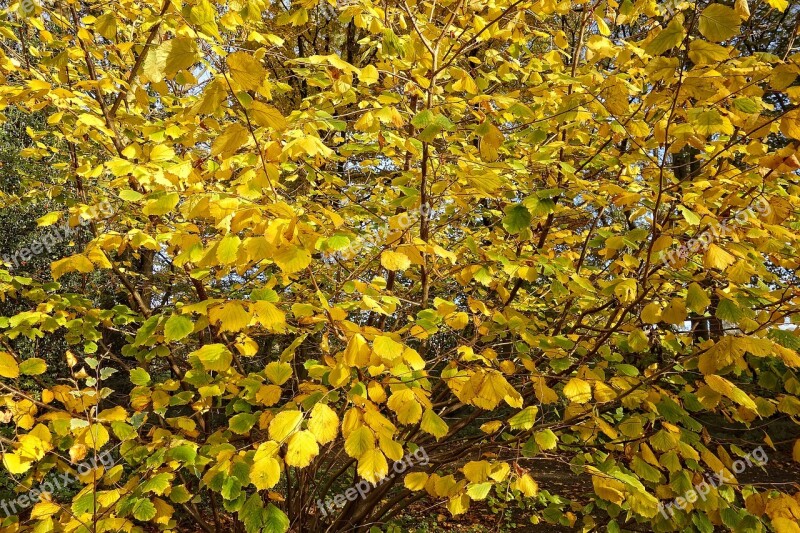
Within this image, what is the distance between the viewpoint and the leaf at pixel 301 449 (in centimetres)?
129

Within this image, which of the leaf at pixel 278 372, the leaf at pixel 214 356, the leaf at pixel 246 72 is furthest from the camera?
the leaf at pixel 278 372

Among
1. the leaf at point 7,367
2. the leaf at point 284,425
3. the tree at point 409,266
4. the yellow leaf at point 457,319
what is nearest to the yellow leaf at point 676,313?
the tree at point 409,266

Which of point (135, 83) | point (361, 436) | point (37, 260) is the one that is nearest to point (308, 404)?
point (361, 436)

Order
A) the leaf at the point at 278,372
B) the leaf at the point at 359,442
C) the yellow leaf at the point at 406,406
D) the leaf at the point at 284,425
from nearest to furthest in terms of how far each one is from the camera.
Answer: the leaf at the point at 284,425, the leaf at the point at 359,442, the yellow leaf at the point at 406,406, the leaf at the point at 278,372

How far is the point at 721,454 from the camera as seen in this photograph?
236 cm

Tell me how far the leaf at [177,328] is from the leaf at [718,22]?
6.56 feet

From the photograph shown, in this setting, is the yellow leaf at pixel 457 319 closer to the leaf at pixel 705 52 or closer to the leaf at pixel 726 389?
the leaf at pixel 726 389

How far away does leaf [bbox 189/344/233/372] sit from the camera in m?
1.89

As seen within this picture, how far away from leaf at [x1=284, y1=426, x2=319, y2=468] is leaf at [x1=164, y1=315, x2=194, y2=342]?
2.07 feet

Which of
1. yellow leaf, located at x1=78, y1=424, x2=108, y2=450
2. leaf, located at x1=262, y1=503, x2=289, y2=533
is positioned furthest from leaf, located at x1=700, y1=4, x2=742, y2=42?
yellow leaf, located at x1=78, y1=424, x2=108, y2=450

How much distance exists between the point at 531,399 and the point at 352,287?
1.62 metres

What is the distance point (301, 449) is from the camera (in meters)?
1.32

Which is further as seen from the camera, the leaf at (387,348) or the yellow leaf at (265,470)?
the leaf at (387,348)

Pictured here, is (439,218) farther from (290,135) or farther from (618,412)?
(290,135)
